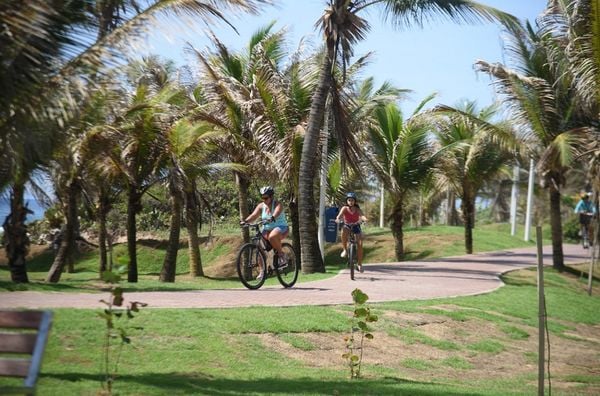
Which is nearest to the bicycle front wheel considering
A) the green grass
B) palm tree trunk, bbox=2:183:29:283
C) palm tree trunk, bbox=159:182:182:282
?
the green grass

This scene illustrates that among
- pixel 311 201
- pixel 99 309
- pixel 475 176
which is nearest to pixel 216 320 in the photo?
pixel 99 309

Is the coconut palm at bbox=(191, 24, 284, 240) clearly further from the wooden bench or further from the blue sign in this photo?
the wooden bench

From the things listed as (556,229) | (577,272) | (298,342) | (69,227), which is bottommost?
(298,342)

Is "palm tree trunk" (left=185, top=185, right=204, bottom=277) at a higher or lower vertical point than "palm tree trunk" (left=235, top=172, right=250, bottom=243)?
lower

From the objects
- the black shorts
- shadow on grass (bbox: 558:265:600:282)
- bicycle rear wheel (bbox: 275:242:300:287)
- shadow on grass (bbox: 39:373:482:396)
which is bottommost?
shadow on grass (bbox: 39:373:482:396)

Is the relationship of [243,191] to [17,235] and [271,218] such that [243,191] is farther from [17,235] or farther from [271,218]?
[271,218]

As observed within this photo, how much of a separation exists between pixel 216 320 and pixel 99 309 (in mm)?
1524

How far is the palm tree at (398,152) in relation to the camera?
1072 inches

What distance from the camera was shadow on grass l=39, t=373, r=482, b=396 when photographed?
25.6 ft

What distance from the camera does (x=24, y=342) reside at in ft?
16.6

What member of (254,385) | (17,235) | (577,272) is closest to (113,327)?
(254,385)

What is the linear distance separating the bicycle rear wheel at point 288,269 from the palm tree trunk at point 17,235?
17.4 feet

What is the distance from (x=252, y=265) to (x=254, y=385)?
21.9 ft

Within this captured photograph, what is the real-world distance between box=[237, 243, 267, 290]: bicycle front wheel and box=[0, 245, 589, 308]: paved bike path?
25 centimetres
